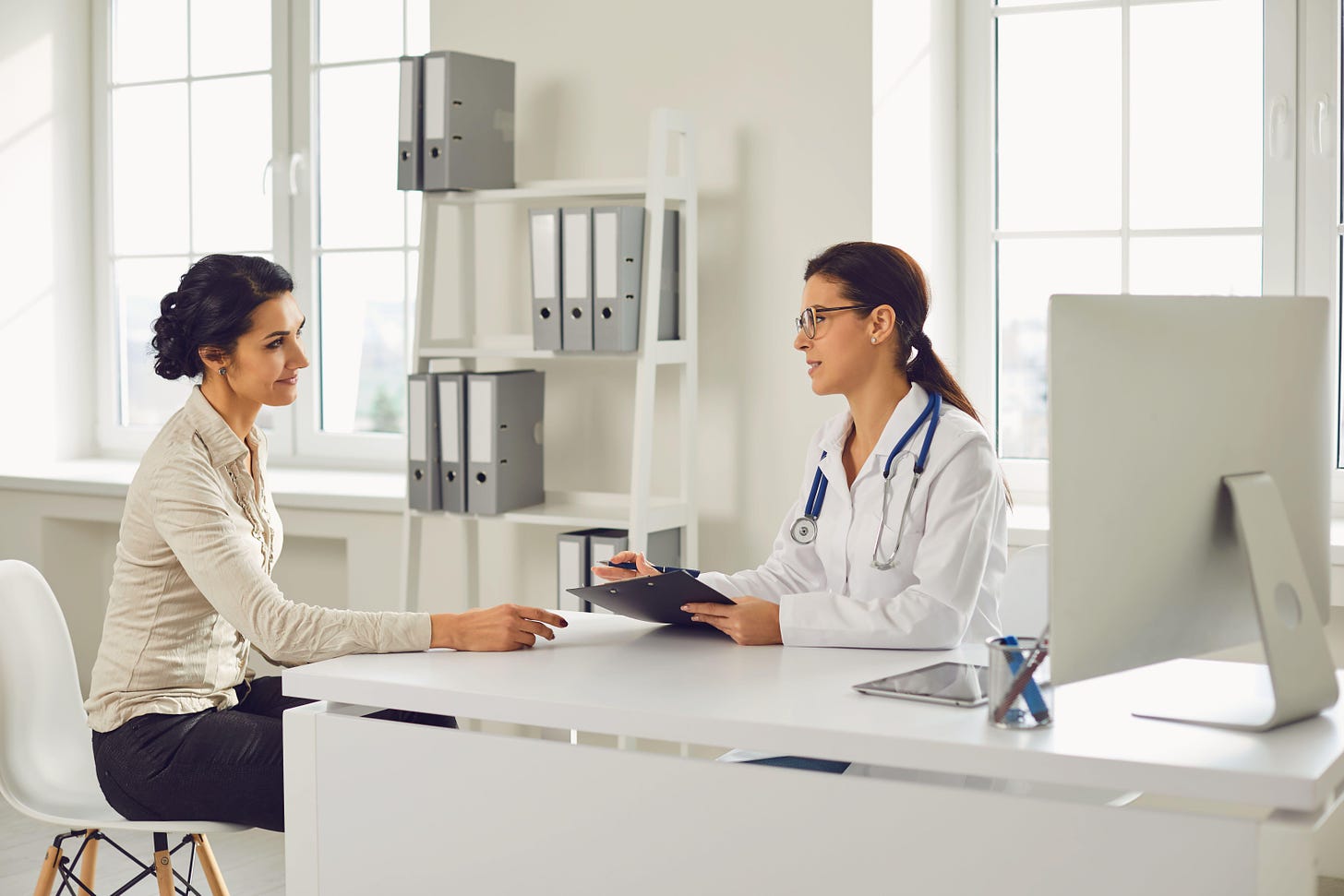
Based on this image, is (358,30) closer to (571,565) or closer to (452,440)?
(452,440)

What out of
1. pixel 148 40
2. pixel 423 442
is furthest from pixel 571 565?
pixel 148 40

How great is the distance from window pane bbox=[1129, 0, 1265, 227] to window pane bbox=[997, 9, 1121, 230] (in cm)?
6

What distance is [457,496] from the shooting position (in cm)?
327

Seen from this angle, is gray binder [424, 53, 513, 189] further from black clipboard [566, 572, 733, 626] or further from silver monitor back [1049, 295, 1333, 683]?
silver monitor back [1049, 295, 1333, 683]

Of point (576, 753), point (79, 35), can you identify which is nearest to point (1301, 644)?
point (576, 753)

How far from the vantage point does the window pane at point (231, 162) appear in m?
4.37

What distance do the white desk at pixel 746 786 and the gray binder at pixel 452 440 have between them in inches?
54.2

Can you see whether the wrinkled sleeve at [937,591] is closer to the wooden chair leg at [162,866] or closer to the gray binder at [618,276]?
the wooden chair leg at [162,866]

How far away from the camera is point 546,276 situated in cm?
314

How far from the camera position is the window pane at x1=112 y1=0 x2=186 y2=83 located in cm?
451

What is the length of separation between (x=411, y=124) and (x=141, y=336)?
1.88 metres

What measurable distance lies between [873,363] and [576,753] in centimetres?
93

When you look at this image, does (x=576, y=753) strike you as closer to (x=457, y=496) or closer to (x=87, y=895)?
(x=87, y=895)

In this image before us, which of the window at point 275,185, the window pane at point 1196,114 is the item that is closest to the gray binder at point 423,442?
the window at point 275,185
